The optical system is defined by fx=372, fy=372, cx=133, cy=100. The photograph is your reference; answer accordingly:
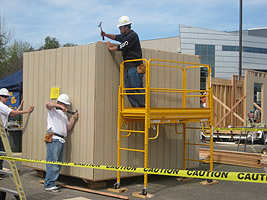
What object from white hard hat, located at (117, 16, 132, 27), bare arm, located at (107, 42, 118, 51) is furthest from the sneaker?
white hard hat, located at (117, 16, 132, 27)

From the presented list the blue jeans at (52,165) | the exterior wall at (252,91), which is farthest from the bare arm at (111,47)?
the exterior wall at (252,91)

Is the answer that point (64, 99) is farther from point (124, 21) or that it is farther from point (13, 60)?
point (13, 60)

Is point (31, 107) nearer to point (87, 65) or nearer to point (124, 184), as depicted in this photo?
point (87, 65)

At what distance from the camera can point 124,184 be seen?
827cm

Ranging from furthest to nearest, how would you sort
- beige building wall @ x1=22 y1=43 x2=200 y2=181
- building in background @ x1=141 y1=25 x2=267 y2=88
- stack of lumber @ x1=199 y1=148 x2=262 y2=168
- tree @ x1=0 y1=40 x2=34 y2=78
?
1. building in background @ x1=141 y1=25 x2=267 y2=88
2. tree @ x1=0 y1=40 x2=34 y2=78
3. stack of lumber @ x1=199 y1=148 x2=262 y2=168
4. beige building wall @ x1=22 y1=43 x2=200 y2=181

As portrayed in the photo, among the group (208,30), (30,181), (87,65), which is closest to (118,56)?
(87,65)

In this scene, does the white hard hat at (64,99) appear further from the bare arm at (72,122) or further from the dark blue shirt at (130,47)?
the dark blue shirt at (130,47)

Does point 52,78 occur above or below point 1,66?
below

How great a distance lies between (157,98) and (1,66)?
35383mm

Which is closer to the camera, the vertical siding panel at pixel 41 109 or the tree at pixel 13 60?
the vertical siding panel at pixel 41 109

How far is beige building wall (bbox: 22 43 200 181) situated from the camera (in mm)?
7594

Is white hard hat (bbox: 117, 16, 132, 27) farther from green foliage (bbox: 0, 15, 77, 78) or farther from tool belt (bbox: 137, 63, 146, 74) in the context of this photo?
green foliage (bbox: 0, 15, 77, 78)

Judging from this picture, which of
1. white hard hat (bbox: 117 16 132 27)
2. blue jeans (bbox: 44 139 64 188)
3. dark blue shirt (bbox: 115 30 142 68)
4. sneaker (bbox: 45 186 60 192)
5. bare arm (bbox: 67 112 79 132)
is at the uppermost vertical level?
white hard hat (bbox: 117 16 132 27)

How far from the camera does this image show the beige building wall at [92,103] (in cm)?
759
